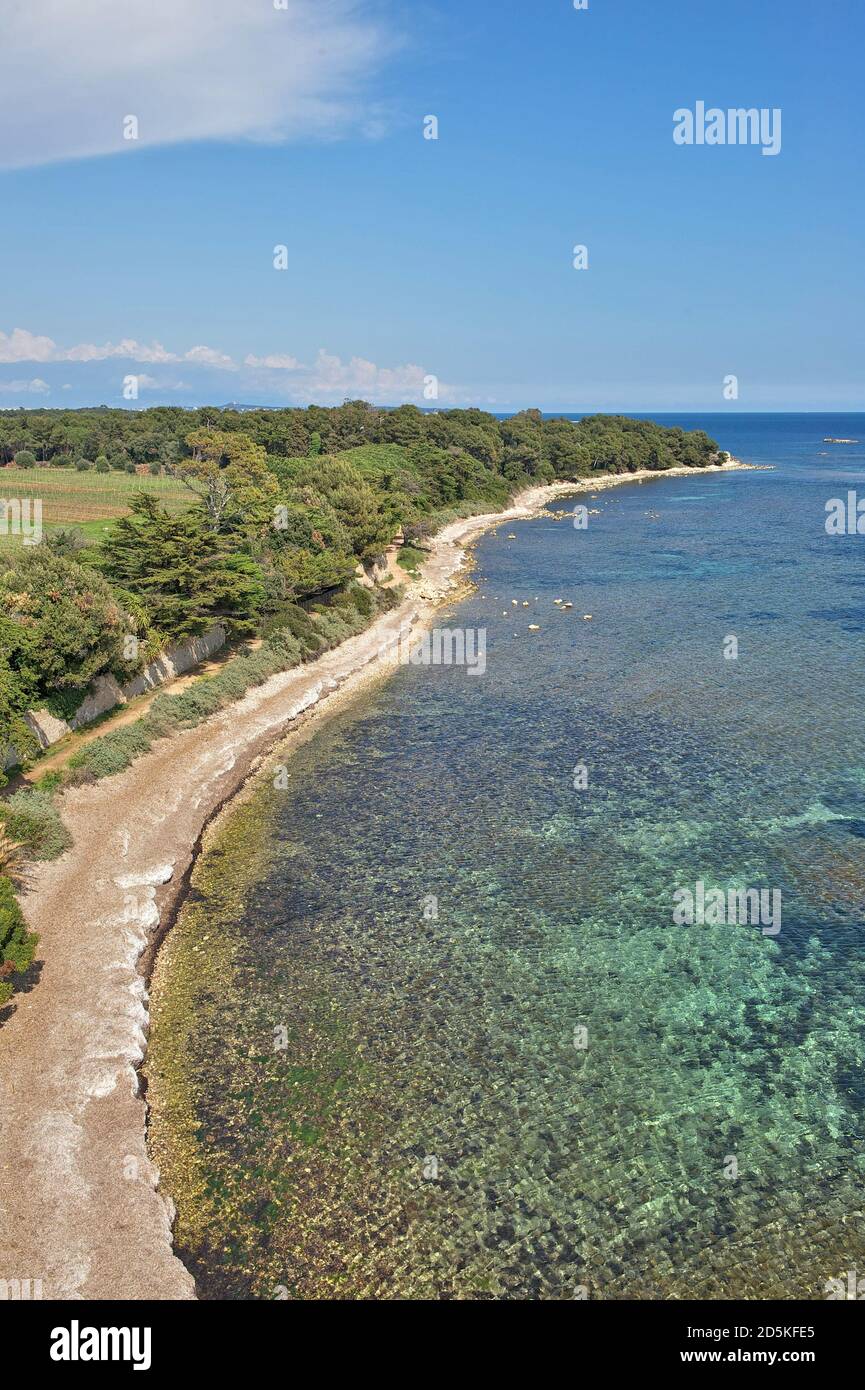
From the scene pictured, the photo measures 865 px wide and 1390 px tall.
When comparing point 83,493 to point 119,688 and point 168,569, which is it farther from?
point 119,688

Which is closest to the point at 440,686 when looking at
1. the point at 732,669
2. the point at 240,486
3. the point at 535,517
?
the point at 732,669

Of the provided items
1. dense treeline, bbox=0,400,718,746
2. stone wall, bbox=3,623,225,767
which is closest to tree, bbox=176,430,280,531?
dense treeline, bbox=0,400,718,746

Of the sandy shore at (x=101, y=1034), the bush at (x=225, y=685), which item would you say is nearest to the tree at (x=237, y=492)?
the bush at (x=225, y=685)

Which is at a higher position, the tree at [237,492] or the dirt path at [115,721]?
the tree at [237,492]

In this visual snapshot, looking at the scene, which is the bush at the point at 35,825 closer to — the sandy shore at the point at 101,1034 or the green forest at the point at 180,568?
the green forest at the point at 180,568

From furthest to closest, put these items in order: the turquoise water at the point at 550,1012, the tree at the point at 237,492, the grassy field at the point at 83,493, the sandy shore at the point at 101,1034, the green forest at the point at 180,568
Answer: the grassy field at the point at 83,493
the tree at the point at 237,492
the green forest at the point at 180,568
the turquoise water at the point at 550,1012
the sandy shore at the point at 101,1034
